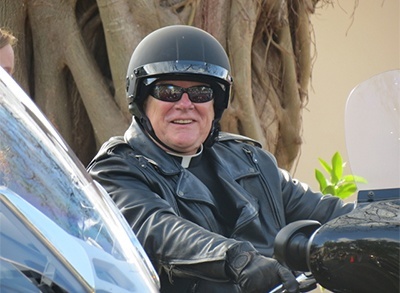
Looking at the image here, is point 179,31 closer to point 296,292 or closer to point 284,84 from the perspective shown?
point 296,292

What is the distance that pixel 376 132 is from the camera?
254 cm

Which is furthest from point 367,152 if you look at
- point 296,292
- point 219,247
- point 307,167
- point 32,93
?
point 307,167

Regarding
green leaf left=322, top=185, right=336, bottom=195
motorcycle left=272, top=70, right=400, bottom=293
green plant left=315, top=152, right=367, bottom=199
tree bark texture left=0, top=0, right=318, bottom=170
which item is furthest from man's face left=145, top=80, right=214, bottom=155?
green leaf left=322, top=185, right=336, bottom=195

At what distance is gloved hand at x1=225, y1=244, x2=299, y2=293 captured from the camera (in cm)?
266

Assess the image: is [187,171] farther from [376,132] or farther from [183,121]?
[376,132]

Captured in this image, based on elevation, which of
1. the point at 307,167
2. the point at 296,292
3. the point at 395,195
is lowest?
the point at 307,167

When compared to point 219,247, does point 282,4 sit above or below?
above

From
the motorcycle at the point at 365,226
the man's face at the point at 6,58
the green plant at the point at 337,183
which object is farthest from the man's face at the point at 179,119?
the green plant at the point at 337,183

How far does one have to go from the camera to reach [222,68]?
3.80 metres

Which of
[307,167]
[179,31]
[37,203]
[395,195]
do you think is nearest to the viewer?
[37,203]

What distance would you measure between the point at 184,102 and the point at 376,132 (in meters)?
1.36

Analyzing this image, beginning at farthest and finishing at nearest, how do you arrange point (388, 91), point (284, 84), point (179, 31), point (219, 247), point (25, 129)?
point (284, 84) < point (179, 31) < point (219, 247) < point (388, 91) < point (25, 129)

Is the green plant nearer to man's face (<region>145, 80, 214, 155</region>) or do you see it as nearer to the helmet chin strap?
the helmet chin strap

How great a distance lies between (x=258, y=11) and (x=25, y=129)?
378cm
